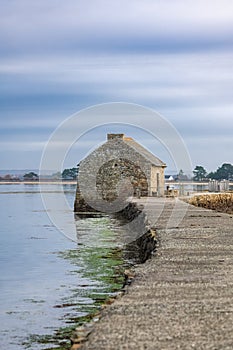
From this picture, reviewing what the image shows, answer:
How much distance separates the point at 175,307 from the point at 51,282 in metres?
7.93

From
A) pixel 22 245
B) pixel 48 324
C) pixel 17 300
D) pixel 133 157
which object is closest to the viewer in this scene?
pixel 48 324

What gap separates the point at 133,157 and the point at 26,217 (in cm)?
756

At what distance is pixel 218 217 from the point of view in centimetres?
2512

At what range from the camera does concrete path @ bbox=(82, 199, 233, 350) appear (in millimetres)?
7230

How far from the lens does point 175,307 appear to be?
342 inches

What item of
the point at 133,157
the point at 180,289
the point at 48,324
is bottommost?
the point at 48,324

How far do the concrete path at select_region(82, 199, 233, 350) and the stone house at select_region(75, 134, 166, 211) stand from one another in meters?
30.3

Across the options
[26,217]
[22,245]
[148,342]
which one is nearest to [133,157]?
[26,217]

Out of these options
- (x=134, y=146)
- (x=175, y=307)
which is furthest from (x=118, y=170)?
(x=175, y=307)

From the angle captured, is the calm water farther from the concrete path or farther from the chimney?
the chimney

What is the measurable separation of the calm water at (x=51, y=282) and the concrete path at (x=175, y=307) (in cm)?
142

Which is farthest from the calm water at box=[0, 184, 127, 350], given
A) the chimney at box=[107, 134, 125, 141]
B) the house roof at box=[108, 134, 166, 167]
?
the chimney at box=[107, 134, 125, 141]

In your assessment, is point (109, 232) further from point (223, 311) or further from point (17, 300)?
point (223, 311)

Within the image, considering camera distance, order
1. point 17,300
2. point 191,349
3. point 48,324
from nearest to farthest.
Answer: point 191,349 → point 48,324 → point 17,300
